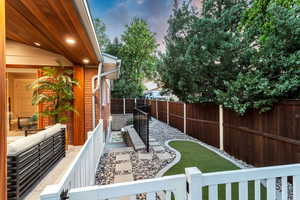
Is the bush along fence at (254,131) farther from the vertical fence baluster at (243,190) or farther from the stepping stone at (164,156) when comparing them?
the vertical fence baluster at (243,190)

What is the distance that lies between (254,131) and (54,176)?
4.78 meters

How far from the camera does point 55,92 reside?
5.43m

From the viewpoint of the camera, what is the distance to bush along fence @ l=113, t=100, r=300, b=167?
136 inches

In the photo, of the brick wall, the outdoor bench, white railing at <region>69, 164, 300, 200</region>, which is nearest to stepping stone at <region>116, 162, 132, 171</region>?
the outdoor bench

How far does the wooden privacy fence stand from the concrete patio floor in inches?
181

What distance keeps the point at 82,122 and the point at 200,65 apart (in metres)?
4.48

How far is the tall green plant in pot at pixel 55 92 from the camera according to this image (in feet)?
16.6

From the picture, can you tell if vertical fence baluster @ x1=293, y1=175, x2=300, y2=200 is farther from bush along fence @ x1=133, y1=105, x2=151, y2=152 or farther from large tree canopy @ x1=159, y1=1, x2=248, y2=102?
large tree canopy @ x1=159, y1=1, x2=248, y2=102

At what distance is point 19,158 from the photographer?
2650 millimetres

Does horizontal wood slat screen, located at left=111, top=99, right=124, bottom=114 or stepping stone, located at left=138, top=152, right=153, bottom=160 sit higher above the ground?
horizontal wood slat screen, located at left=111, top=99, right=124, bottom=114

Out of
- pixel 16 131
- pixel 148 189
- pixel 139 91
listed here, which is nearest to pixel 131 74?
pixel 139 91

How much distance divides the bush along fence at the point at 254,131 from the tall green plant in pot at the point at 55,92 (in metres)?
4.82

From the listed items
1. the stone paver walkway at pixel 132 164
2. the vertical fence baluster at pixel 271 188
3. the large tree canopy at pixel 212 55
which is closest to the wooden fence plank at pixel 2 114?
the stone paver walkway at pixel 132 164

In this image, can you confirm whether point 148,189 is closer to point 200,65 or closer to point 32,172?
point 32,172
